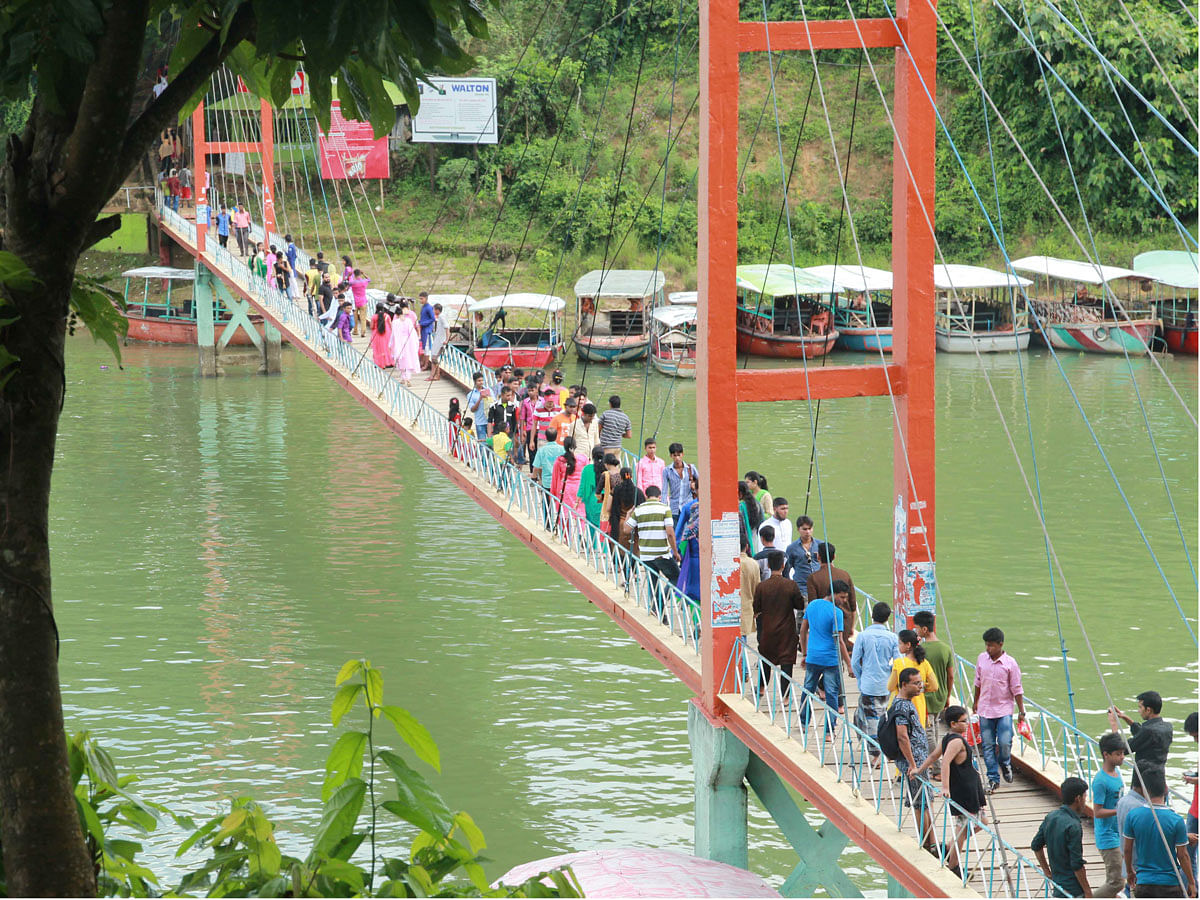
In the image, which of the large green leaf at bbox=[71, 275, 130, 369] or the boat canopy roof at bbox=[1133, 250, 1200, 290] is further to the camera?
the boat canopy roof at bbox=[1133, 250, 1200, 290]

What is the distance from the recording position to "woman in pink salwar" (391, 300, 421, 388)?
18.5m

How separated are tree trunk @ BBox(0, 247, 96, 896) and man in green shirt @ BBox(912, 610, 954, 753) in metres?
5.76

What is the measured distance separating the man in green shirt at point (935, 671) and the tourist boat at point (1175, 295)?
22.8 meters

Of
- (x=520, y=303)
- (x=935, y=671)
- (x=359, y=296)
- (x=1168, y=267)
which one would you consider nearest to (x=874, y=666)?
(x=935, y=671)

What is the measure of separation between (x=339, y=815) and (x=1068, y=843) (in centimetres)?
486

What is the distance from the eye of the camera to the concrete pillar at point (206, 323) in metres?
29.8

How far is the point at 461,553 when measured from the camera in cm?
1767

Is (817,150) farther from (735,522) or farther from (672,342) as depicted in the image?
(735,522)

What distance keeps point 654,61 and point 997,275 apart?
43.2ft

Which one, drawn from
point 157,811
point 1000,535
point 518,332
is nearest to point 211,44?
point 157,811

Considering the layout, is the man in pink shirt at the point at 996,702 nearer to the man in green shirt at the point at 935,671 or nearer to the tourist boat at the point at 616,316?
the man in green shirt at the point at 935,671

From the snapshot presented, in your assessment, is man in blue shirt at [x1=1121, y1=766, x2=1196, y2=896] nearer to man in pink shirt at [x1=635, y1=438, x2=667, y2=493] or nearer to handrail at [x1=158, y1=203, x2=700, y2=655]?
handrail at [x1=158, y1=203, x2=700, y2=655]

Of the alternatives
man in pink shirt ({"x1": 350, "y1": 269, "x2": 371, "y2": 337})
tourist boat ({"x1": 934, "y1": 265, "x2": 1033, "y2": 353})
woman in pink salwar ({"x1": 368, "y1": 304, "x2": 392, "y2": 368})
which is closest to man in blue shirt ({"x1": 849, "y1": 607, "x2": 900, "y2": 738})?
woman in pink salwar ({"x1": 368, "y1": 304, "x2": 392, "y2": 368})

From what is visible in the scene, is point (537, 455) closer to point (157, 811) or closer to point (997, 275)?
point (157, 811)
